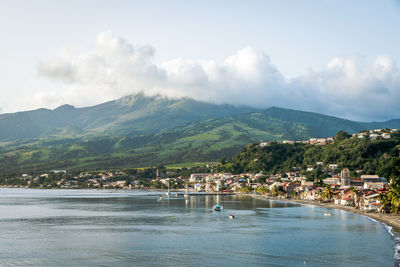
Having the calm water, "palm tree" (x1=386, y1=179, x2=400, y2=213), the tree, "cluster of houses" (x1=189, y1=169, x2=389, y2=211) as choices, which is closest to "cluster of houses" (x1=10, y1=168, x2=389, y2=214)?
"cluster of houses" (x1=189, y1=169, x2=389, y2=211)

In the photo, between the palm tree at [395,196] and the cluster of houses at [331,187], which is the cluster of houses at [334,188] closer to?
the cluster of houses at [331,187]

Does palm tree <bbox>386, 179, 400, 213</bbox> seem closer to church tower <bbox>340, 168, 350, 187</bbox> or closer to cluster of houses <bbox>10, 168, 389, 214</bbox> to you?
cluster of houses <bbox>10, 168, 389, 214</bbox>

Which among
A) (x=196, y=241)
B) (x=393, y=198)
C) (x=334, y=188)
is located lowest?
(x=196, y=241)

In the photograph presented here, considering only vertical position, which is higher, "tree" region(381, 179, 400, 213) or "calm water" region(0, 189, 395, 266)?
"tree" region(381, 179, 400, 213)

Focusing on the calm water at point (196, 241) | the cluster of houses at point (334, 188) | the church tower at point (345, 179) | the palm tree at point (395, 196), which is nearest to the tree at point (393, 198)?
the palm tree at point (395, 196)

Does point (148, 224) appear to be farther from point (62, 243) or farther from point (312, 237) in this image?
point (312, 237)

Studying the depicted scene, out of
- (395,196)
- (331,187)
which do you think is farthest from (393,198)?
(331,187)

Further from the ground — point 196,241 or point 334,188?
point 334,188

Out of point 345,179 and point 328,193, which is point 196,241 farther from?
point 345,179
